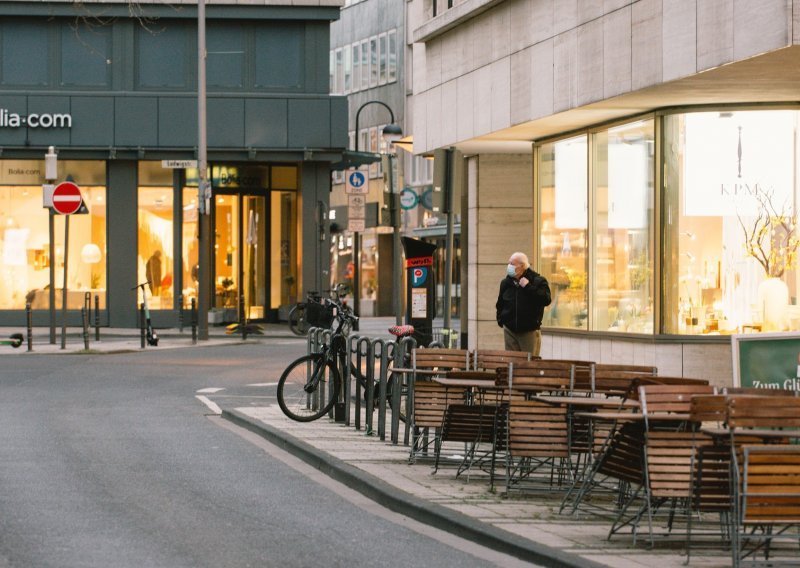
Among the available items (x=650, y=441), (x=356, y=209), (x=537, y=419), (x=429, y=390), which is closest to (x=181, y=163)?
(x=356, y=209)

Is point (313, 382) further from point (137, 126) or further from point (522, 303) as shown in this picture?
point (137, 126)

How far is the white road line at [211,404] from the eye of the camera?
782 inches

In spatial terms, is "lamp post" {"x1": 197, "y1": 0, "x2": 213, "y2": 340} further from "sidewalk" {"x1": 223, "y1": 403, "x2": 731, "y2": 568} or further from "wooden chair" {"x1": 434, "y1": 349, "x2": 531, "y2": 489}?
"wooden chair" {"x1": 434, "y1": 349, "x2": 531, "y2": 489}

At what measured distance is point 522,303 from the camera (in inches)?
711

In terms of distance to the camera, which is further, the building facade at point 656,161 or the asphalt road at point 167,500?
the building facade at point 656,161

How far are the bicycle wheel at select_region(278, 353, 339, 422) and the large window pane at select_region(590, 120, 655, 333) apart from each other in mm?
3493

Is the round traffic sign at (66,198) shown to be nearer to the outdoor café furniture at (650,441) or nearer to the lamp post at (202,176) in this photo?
the lamp post at (202,176)

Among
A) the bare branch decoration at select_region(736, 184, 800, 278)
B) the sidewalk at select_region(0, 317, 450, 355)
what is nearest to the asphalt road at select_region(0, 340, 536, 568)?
the bare branch decoration at select_region(736, 184, 800, 278)

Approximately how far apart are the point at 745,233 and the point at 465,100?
646 centimetres

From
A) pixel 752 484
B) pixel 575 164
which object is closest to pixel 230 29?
pixel 575 164

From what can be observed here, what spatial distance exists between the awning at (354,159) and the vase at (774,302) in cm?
2562

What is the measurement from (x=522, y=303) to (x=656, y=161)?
215 cm

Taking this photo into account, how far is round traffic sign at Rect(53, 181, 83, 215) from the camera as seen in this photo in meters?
31.0

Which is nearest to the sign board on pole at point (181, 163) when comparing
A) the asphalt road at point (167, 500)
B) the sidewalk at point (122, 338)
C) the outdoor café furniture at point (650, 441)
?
the sidewalk at point (122, 338)
